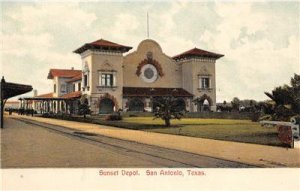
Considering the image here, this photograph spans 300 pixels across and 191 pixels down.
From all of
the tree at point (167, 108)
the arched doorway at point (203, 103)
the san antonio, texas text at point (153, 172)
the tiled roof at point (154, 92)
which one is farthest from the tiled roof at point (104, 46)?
the san antonio, texas text at point (153, 172)

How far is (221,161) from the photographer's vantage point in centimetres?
1012

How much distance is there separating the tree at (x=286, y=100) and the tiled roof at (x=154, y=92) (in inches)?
753

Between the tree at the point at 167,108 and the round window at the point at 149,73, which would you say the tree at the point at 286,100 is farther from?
the round window at the point at 149,73

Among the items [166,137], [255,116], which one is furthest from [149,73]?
[166,137]

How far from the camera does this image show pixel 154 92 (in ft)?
108

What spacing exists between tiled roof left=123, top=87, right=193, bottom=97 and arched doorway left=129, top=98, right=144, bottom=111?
782 mm

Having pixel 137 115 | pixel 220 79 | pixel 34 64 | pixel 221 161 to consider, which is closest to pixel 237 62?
pixel 220 79

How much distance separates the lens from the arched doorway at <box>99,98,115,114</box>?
34.3 meters

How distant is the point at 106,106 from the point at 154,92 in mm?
4283

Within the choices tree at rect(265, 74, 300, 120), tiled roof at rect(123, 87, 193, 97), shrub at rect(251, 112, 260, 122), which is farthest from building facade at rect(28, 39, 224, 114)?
tree at rect(265, 74, 300, 120)

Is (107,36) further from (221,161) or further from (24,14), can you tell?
(221,161)

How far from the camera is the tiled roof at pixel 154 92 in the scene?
33.2 meters

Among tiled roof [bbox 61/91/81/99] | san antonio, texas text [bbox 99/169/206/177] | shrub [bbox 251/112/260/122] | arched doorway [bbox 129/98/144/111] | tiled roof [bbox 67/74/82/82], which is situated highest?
tiled roof [bbox 67/74/82/82]

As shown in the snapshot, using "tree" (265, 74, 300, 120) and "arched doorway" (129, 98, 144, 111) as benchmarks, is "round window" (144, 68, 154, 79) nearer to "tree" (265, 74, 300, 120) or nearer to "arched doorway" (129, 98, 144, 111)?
"arched doorway" (129, 98, 144, 111)
